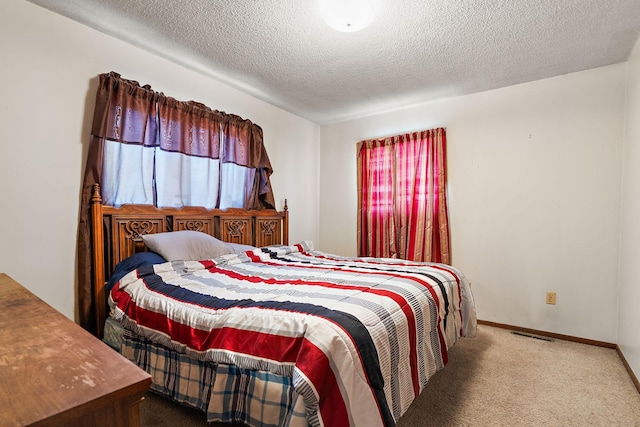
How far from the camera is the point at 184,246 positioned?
2.34 meters

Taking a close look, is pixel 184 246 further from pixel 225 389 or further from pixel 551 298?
pixel 551 298

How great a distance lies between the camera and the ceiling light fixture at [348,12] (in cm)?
182

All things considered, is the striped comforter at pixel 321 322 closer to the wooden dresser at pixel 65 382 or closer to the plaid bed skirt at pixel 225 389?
the plaid bed skirt at pixel 225 389

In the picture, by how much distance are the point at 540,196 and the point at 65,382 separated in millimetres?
3525

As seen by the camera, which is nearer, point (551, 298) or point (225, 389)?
point (225, 389)

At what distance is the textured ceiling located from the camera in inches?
77.9

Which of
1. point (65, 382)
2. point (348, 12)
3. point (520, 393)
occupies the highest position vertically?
point (348, 12)

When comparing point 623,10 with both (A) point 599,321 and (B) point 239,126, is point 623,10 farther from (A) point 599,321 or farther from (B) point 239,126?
(B) point 239,126

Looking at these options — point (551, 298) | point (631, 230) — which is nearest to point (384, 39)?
point (631, 230)

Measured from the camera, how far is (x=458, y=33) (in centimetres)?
223

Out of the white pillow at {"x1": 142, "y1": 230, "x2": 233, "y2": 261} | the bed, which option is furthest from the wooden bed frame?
the white pillow at {"x1": 142, "y1": 230, "x2": 233, "y2": 261}

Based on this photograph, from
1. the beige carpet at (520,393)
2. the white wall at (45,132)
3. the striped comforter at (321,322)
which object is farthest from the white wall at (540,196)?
the white wall at (45,132)

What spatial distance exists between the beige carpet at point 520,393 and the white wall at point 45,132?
44.0 inches

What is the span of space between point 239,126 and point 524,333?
350 cm
